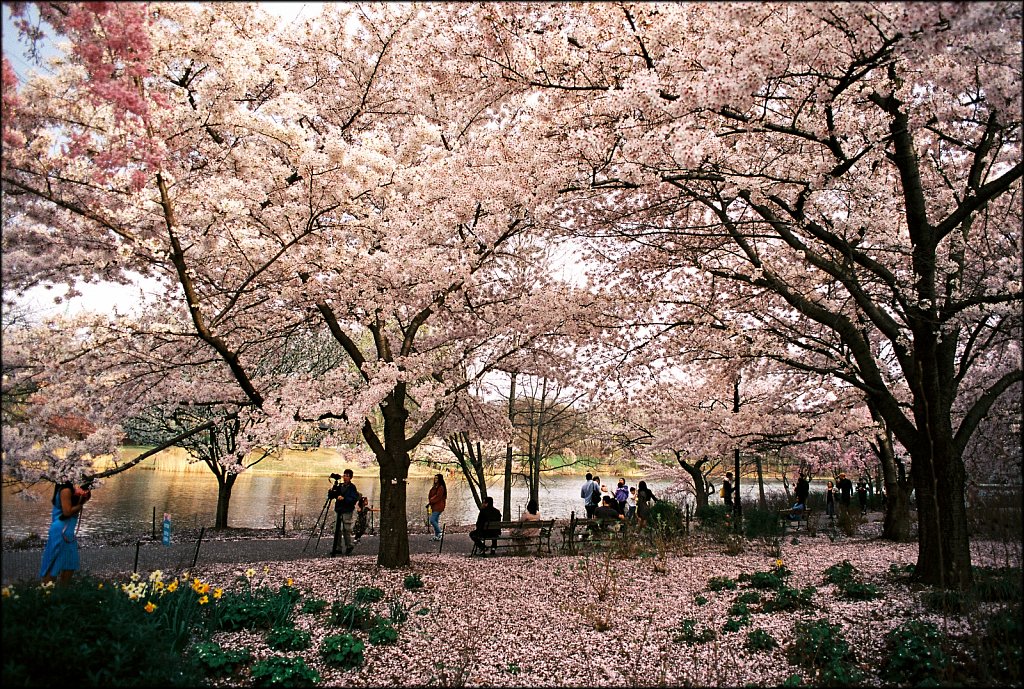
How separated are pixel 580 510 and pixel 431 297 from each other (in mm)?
20885

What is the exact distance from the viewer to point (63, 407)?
862 cm

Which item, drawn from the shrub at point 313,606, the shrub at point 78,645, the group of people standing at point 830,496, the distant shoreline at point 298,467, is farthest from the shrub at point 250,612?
the distant shoreline at point 298,467

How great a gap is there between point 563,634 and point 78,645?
437 cm

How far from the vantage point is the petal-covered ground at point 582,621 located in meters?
5.00

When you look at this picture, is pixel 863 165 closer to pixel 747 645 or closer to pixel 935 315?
pixel 935 315

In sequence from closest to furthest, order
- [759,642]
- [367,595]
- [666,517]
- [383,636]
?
[759,642]
[383,636]
[367,595]
[666,517]

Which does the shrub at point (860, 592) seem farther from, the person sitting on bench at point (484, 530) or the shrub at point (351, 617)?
the person sitting on bench at point (484, 530)

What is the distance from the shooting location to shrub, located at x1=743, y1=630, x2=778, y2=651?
213 inches

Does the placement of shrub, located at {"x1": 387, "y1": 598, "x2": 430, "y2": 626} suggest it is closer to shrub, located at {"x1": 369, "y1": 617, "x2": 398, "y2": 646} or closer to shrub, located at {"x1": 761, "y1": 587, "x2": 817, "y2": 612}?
shrub, located at {"x1": 369, "y1": 617, "x2": 398, "y2": 646}

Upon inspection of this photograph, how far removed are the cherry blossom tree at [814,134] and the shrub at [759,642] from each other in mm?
→ 1792

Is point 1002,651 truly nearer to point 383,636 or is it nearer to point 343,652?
point 383,636

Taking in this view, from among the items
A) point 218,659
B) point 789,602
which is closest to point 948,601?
point 789,602

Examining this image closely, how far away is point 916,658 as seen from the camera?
4.59m

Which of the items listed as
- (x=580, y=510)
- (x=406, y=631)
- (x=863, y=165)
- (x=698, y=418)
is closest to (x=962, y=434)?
(x=863, y=165)
